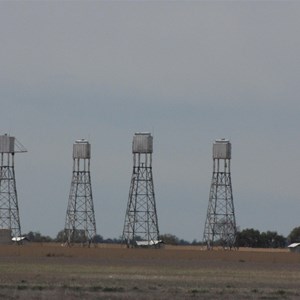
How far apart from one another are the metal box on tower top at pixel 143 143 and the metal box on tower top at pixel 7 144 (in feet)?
45.5

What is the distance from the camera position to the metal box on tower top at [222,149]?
130750 millimetres

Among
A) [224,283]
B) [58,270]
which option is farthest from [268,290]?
[58,270]

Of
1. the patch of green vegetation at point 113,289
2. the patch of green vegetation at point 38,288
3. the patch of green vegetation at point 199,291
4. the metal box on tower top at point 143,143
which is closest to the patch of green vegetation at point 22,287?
the patch of green vegetation at point 38,288

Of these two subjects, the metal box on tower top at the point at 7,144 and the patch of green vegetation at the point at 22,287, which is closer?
the patch of green vegetation at the point at 22,287

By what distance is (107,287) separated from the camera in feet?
165

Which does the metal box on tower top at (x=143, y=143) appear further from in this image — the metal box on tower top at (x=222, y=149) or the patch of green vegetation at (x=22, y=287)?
the patch of green vegetation at (x=22, y=287)

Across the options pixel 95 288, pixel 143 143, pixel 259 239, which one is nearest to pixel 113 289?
pixel 95 288

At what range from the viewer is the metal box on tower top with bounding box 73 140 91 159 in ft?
434

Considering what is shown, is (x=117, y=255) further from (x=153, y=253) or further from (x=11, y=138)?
(x=11, y=138)

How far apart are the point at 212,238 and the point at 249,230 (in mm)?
57320

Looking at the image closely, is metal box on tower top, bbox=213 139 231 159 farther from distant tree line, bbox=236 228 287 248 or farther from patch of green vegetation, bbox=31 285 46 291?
patch of green vegetation, bbox=31 285 46 291

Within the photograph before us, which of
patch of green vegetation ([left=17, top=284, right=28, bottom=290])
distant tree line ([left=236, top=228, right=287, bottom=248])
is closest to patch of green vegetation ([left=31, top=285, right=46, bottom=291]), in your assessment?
patch of green vegetation ([left=17, top=284, right=28, bottom=290])

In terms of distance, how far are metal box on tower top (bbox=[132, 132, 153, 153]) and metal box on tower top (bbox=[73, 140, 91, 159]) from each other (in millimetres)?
5718

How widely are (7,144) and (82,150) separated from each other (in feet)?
28.2
